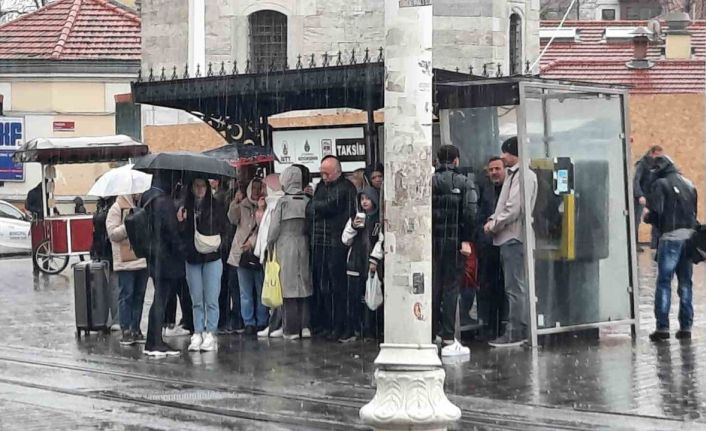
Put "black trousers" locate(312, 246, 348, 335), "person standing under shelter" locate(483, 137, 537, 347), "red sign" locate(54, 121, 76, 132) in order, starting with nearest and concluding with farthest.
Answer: "person standing under shelter" locate(483, 137, 537, 347) → "black trousers" locate(312, 246, 348, 335) → "red sign" locate(54, 121, 76, 132)

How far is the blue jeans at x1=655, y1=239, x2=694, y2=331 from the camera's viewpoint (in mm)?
14539

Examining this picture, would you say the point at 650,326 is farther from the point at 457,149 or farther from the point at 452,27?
the point at 452,27

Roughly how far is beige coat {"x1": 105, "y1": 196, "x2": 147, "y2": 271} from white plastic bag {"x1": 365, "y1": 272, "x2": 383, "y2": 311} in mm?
2312

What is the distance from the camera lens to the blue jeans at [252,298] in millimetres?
15805

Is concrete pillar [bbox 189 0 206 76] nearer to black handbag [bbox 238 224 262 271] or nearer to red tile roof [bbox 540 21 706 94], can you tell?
red tile roof [bbox 540 21 706 94]

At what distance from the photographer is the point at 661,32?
3931cm

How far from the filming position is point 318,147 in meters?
17.0

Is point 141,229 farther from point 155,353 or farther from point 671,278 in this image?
point 671,278

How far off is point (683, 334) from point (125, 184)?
5753mm

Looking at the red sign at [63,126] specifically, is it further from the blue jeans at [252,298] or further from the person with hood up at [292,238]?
the person with hood up at [292,238]

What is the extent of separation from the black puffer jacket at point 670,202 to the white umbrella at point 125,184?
4957mm

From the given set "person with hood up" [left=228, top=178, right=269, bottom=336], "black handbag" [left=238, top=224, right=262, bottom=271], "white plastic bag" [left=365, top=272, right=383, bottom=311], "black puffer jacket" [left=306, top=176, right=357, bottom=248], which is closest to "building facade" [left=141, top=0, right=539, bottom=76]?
"person with hood up" [left=228, top=178, right=269, bottom=336]

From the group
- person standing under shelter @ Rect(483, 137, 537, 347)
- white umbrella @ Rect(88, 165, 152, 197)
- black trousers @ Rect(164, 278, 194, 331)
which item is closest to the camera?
person standing under shelter @ Rect(483, 137, 537, 347)

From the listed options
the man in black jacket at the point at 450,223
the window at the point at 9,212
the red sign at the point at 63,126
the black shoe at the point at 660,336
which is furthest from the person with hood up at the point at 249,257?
the red sign at the point at 63,126
